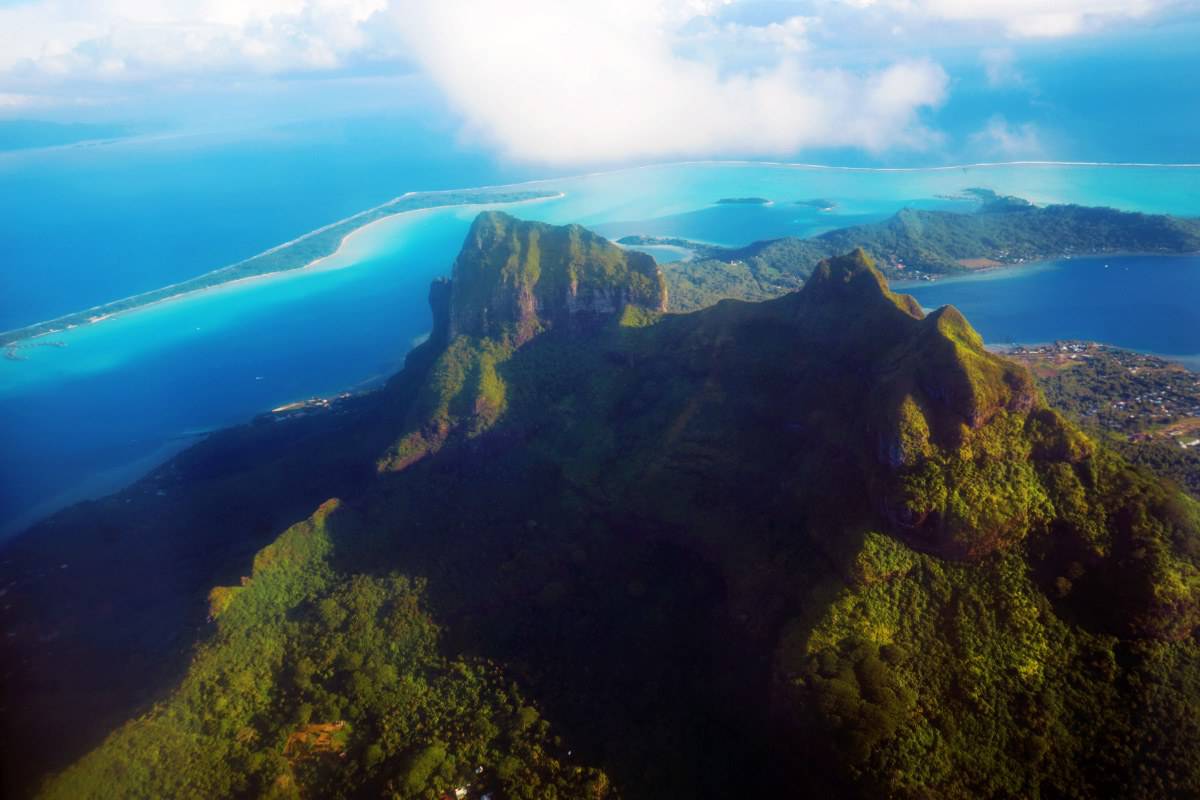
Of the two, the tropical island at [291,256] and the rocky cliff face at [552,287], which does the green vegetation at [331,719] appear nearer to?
the rocky cliff face at [552,287]

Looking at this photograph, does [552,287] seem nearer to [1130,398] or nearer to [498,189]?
Answer: [1130,398]

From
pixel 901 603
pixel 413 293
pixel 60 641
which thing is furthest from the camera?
pixel 413 293

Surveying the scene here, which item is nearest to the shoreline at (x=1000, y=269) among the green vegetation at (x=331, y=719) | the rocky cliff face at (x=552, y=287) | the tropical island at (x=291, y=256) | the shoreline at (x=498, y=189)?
the shoreline at (x=498, y=189)

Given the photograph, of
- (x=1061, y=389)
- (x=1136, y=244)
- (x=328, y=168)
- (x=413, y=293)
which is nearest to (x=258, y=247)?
(x=413, y=293)

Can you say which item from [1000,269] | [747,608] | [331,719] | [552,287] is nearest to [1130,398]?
[1000,269]

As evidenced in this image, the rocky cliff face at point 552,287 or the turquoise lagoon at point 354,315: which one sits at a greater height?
the rocky cliff face at point 552,287

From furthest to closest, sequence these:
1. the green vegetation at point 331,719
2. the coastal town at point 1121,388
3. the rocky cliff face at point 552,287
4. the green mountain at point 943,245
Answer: the green mountain at point 943,245
the rocky cliff face at point 552,287
the coastal town at point 1121,388
the green vegetation at point 331,719

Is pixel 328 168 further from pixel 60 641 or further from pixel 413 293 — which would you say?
pixel 60 641
